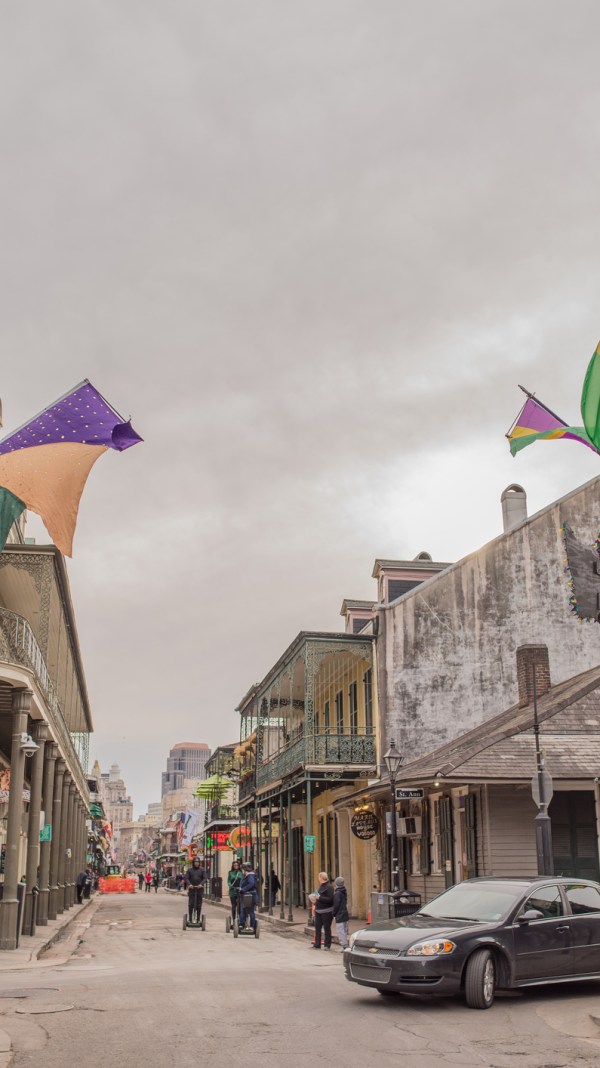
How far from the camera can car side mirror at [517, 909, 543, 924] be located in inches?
399

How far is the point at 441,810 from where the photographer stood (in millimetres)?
21125

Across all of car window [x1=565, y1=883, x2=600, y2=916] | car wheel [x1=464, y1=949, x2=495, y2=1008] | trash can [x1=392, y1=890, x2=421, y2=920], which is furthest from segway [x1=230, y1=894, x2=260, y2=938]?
car wheel [x1=464, y1=949, x2=495, y2=1008]

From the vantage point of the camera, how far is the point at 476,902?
1070 cm

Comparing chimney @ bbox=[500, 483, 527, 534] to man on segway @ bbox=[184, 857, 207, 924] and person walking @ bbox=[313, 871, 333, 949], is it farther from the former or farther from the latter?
person walking @ bbox=[313, 871, 333, 949]

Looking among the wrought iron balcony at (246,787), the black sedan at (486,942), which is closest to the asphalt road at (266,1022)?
the black sedan at (486,942)

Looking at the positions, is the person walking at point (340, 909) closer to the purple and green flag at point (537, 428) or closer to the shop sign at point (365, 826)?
the shop sign at point (365, 826)

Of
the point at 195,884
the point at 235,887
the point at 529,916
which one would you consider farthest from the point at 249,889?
the point at 529,916

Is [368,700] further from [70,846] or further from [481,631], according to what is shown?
[70,846]

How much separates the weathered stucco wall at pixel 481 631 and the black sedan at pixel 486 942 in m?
14.4

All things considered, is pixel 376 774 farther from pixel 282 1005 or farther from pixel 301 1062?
pixel 301 1062

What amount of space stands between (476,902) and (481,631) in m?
15.7

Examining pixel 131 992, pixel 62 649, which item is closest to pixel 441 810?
pixel 131 992

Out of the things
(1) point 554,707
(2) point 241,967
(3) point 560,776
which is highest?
(1) point 554,707

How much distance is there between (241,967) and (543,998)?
5.45 meters
